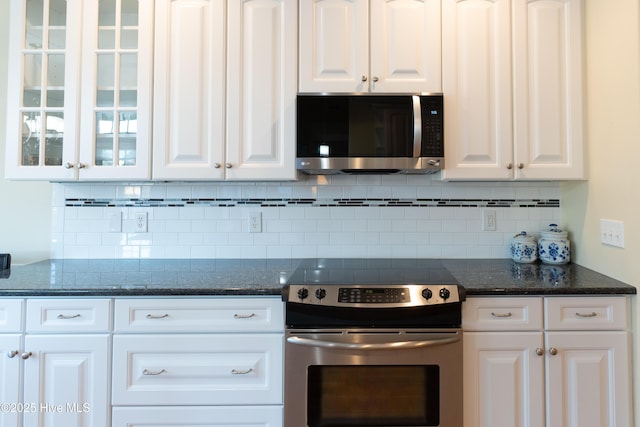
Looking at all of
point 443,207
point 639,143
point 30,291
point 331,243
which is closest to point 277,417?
point 331,243

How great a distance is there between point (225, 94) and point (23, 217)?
140 centimetres

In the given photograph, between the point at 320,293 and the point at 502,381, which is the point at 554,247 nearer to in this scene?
the point at 502,381

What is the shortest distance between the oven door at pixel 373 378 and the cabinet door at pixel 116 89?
1.17m

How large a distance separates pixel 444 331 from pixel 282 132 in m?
1.14

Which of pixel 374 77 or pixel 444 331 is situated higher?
pixel 374 77

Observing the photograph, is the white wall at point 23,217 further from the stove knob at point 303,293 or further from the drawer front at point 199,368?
the stove knob at point 303,293

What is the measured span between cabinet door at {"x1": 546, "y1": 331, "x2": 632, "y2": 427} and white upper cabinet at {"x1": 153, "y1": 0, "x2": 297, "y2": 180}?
140cm

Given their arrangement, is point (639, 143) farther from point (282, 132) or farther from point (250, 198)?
point (250, 198)

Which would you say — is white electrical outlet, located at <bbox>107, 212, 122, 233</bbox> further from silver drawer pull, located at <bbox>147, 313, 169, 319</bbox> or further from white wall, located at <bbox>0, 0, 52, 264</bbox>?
silver drawer pull, located at <bbox>147, 313, 169, 319</bbox>

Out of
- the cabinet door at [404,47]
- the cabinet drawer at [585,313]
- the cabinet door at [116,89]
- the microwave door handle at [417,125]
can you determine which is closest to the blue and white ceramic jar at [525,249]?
the cabinet drawer at [585,313]

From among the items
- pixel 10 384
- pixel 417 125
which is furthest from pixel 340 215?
pixel 10 384

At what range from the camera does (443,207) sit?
80.8 inches

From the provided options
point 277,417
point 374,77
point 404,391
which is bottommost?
point 277,417

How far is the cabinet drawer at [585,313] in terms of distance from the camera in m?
1.44
